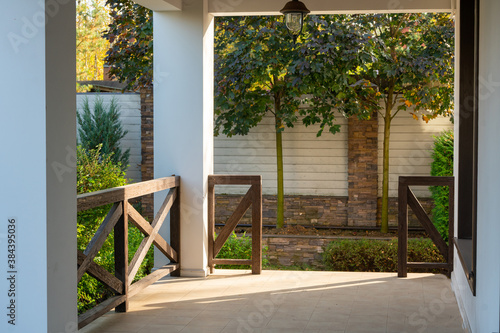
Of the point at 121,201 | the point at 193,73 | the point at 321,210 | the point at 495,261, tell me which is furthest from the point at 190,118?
the point at 321,210

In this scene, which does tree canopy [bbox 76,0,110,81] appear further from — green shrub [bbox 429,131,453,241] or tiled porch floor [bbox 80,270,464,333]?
tiled porch floor [bbox 80,270,464,333]

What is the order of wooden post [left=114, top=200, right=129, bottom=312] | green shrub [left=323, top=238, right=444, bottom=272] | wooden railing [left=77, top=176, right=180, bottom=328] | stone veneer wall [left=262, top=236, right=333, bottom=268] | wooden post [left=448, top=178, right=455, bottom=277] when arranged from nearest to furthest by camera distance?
wooden railing [left=77, top=176, right=180, bottom=328] < wooden post [left=114, top=200, right=129, bottom=312] < wooden post [left=448, top=178, right=455, bottom=277] < green shrub [left=323, top=238, right=444, bottom=272] < stone veneer wall [left=262, top=236, right=333, bottom=268]

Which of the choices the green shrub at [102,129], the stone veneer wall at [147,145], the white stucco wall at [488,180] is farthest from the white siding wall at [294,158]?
the white stucco wall at [488,180]

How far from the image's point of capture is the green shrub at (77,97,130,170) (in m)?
10.1

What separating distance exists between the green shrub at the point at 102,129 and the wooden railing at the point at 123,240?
4.40m

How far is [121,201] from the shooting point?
179 inches

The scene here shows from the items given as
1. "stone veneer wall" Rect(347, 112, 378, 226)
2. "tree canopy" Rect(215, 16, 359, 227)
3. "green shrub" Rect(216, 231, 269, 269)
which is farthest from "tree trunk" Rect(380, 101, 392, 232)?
"green shrub" Rect(216, 231, 269, 269)

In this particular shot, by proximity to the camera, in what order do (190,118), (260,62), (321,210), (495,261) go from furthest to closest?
(321,210) < (260,62) < (190,118) < (495,261)

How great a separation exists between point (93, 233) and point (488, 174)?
403 cm

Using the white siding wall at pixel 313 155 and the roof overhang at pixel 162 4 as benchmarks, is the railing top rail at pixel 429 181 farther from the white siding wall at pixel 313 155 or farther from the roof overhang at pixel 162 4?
the white siding wall at pixel 313 155

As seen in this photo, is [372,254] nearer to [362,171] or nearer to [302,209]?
[362,171]

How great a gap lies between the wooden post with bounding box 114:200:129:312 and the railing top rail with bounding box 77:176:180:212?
0.34 ft

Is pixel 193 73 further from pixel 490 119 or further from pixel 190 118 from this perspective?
pixel 490 119
